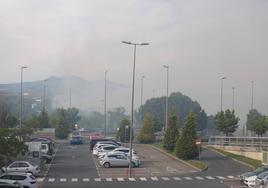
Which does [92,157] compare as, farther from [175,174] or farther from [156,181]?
[156,181]

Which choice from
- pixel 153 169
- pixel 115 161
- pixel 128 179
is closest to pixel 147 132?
pixel 115 161

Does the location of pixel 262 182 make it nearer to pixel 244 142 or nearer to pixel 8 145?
pixel 8 145

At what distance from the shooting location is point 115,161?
2544 inches

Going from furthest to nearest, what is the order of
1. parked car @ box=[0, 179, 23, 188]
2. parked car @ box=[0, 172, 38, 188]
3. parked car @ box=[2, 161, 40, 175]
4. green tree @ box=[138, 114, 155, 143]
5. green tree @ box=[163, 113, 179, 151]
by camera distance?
green tree @ box=[138, 114, 155, 143]
green tree @ box=[163, 113, 179, 151]
parked car @ box=[2, 161, 40, 175]
parked car @ box=[0, 172, 38, 188]
parked car @ box=[0, 179, 23, 188]

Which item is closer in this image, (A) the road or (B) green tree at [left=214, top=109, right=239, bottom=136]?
(A) the road

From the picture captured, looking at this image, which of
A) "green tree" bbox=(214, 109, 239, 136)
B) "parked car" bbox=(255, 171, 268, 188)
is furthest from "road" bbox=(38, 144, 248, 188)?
"green tree" bbox=(214, 109, 239, 136)

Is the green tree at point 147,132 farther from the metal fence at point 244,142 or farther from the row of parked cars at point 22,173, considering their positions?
the row of parked cars at point 22,173

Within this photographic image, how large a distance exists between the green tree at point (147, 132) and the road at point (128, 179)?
32.1 meters

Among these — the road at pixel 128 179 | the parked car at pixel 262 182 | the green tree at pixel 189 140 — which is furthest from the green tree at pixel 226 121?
the parked car at pixel 262 182

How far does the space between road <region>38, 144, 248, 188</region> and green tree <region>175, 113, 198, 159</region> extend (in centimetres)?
207

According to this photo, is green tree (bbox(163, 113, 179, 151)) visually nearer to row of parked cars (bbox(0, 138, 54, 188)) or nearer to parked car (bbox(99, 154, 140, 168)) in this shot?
row of parked cars (bbox(0, 138, 54, 188))

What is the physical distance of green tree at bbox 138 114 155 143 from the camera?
10506 cm

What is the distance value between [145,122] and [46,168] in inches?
1700

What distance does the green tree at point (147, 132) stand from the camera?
345 feet
